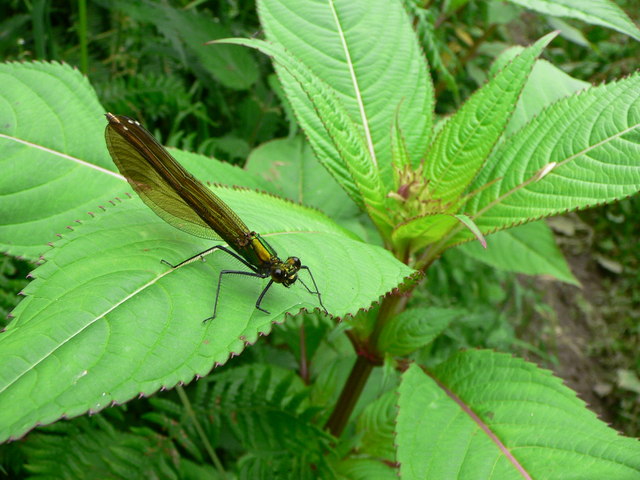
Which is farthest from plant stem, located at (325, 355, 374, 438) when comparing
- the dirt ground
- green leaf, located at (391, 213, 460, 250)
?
the dirt ground

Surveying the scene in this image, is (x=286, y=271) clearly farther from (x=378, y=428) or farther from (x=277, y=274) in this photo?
(x=378, y=428)

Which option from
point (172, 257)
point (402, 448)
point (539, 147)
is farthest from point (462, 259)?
point (172, 257)

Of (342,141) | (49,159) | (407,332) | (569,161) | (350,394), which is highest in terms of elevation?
(49,159)

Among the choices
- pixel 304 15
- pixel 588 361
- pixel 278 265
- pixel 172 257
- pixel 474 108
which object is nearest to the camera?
pixel 172 257

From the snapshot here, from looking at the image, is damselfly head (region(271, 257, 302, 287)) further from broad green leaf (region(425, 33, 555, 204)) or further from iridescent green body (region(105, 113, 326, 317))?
broad green leaf (region(425, 33, 555, 204))

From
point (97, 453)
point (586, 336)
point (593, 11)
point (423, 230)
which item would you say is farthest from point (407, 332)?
point (586, 336)

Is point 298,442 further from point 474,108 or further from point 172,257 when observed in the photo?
point 474,108
